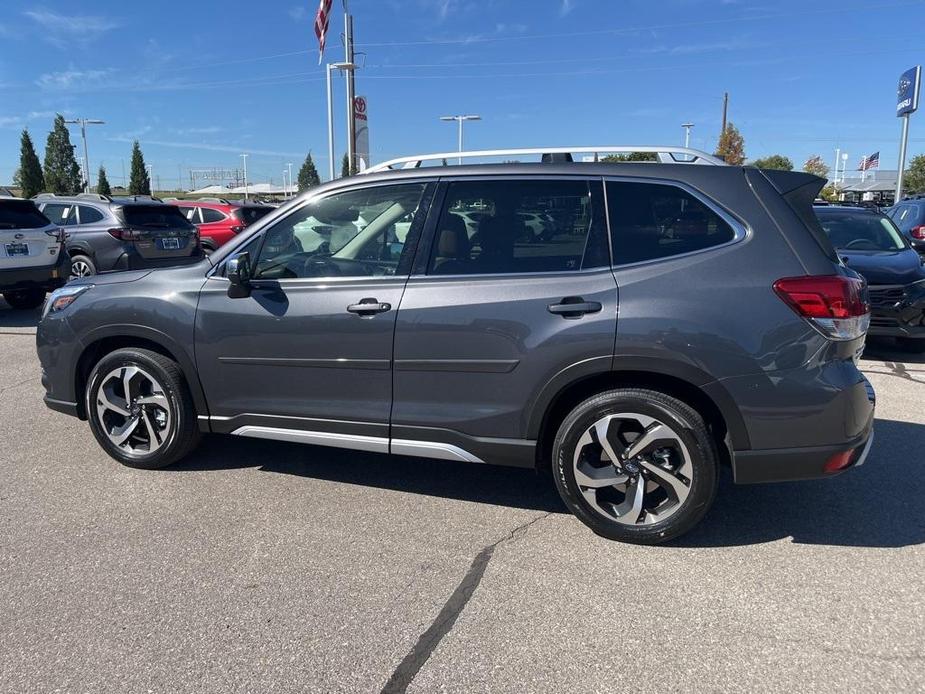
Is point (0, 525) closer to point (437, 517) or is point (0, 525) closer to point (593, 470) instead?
point (437, 517)

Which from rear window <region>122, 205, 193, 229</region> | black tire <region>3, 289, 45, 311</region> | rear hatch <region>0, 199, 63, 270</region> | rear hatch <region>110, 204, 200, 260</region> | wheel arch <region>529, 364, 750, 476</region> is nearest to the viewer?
wheel arch <region>529, 364, 750, 476</region>

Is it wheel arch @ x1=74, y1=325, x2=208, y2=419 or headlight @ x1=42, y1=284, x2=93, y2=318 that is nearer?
wheel arch @ x1=74, y1=325, x2=208, y2=419

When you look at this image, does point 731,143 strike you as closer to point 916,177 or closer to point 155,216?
point 916,177

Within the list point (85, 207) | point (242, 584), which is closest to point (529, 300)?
point (242, 584)

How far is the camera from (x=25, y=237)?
31.0ft

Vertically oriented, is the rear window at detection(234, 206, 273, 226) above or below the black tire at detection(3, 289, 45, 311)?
above

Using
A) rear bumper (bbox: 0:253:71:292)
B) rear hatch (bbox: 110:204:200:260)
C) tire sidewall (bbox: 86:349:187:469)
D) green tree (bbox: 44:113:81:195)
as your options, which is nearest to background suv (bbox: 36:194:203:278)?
rear hatch (bbox: 110:204:200:260)

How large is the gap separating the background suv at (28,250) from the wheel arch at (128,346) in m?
6.24

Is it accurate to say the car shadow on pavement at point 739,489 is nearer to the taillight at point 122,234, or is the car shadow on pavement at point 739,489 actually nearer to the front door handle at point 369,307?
the front door handle at point 369,307

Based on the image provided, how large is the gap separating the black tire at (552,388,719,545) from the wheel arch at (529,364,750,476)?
7 cm

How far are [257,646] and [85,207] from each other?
1128 cm

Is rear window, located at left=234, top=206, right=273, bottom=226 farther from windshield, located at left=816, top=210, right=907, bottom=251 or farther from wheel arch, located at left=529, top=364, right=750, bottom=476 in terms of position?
wheel arch, located at left=529, top=364, right=750, bottom=476

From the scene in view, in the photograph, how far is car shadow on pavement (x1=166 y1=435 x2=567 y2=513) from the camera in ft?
13.2

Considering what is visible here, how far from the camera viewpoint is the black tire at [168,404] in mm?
4102
